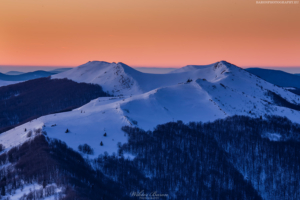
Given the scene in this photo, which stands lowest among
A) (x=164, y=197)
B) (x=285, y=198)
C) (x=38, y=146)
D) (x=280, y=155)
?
(x=285, y=198)

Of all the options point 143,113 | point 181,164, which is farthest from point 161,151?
point 143,113

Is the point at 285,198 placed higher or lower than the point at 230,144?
lower

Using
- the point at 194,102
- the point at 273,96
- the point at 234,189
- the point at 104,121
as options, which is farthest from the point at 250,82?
the point at 104,121

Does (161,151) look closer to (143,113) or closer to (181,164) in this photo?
(181,164)

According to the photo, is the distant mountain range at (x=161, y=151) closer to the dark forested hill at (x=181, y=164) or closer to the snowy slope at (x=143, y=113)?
the dark forested hill at (x=181, y=164)

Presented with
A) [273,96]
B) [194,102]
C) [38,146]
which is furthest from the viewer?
[273,96]

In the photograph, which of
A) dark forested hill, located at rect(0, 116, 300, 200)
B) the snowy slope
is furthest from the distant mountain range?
the snowy slope

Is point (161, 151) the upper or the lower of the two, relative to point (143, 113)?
lower

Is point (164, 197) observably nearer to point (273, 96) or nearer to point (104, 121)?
point (104, 121)

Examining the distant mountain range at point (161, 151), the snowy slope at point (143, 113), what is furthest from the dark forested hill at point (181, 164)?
the snowy slope at point (143, 113)

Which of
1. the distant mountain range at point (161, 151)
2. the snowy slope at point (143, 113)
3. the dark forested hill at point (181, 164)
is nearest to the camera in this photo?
the dark forested hill at point (181, 164)

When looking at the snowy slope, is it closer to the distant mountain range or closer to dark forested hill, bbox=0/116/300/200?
the distant mountain range
